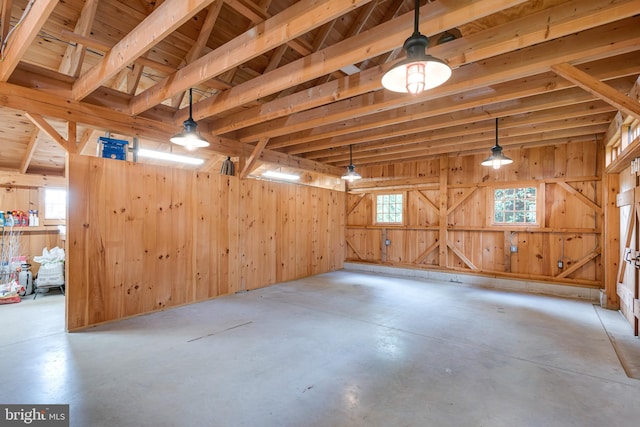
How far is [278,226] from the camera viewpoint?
6203 millimetres

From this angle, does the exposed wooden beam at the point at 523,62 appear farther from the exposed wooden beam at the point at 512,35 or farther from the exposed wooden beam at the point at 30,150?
the exposed wooden beam at the point at 30,150

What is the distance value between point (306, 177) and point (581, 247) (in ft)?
22.9

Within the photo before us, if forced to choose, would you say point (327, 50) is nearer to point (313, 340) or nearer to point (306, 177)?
point (313, 340)

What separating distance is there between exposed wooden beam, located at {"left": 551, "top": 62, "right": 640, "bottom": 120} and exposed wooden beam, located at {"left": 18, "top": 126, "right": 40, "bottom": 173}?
7.46 meters

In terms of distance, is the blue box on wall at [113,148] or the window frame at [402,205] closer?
the blue box on wall at [113,148]

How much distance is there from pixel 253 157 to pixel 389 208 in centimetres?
401

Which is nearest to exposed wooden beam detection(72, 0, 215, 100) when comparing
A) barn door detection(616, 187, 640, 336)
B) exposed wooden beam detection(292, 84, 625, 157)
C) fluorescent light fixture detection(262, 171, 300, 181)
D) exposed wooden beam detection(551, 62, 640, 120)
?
exposed wooden beam detection(292, 84, 625, 157)

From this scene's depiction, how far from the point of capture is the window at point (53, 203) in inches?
241

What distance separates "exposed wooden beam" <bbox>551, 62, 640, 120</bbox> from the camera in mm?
2658

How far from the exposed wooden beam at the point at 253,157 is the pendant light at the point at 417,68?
11.9 ft

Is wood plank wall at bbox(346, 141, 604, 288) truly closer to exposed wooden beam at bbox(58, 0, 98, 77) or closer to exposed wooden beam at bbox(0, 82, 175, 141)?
exposed wooden beam at bbox(0, 82, 175, 141)

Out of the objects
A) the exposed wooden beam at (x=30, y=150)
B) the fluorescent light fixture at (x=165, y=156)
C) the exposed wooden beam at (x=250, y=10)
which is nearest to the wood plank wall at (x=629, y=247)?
the exposed wooden beam at (x=250, y=10)

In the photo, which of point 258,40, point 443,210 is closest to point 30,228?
point 258,40

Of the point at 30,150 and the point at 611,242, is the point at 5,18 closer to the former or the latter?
the point at 30,150
